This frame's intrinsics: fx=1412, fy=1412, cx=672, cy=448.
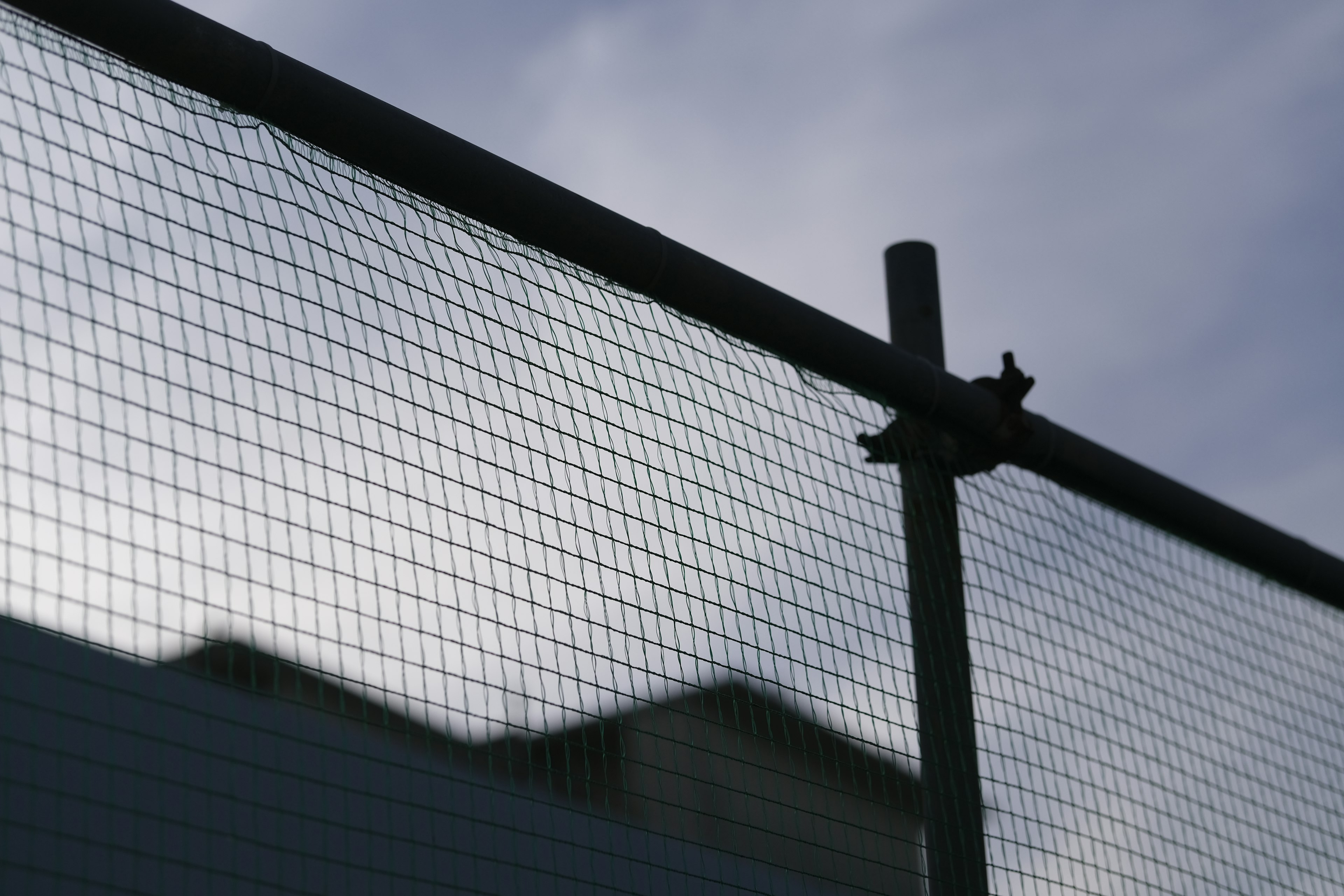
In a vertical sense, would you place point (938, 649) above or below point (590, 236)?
below

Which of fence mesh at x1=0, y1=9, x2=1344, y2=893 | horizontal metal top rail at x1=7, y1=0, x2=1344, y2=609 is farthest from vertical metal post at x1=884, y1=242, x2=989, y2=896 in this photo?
horizontal metal top rail at x1=7, y1=0, x2=1344, y2=609

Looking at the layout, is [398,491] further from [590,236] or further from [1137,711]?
[1137,711]

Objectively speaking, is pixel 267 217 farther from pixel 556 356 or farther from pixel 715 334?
pixel 715 334

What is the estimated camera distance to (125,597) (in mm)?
1955

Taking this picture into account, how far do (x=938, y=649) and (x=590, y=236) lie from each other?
117 centimetres

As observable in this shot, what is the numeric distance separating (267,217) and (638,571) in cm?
89

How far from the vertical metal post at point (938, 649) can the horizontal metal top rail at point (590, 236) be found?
19 cm

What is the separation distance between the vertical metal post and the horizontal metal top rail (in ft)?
0.62

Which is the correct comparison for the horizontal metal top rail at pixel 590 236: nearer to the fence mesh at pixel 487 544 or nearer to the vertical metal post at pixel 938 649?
the fence mesh at pixel 487 544

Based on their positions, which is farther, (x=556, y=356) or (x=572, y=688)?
(x=556, y=356)

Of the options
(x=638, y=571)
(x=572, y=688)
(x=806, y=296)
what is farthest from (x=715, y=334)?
(x=572, y=688)

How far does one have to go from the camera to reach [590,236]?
258 cm

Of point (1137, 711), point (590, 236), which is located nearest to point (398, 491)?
point (590, 236)

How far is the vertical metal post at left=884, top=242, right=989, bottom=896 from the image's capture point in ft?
9.37
